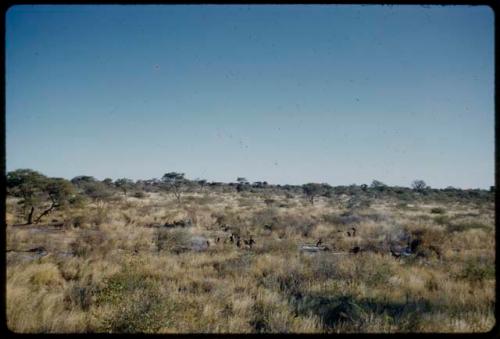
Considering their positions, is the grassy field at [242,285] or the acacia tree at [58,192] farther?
the acacia tree at [58,192]

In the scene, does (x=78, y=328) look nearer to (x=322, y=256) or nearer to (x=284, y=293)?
(x=284, y=293)

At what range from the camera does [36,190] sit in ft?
58.0

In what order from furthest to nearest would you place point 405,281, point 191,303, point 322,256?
point 322,256, point 405,281, point 191,303

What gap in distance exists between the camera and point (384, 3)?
2.69 metres

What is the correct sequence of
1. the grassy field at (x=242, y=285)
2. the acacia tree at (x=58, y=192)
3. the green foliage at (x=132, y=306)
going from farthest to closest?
the acacia tree at (x=58, y=192) < the grassy field at (x=242, y=285) < the green foliage at (x=132, y=306)

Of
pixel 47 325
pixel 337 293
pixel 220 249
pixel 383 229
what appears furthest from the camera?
pixel 383 229

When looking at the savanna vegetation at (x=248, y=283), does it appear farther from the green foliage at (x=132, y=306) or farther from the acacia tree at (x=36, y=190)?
the acacia tree at (x=36, y=190)

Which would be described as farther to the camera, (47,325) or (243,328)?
(243,328)

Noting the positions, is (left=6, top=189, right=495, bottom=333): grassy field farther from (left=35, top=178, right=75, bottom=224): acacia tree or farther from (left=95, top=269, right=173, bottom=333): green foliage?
(left=35, top=178, right=75, bottom=224): acacia tree

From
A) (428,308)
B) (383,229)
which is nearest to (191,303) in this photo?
(428,308)

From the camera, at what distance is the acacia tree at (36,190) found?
1727 cm

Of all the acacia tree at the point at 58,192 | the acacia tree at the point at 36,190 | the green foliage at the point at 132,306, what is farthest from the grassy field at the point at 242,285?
the acacia tree at the point at 58,192

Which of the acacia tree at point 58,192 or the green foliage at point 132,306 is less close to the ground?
the acacia tree at point 58,192

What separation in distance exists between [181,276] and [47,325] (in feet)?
10.6
